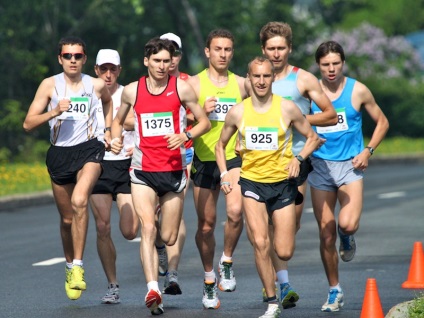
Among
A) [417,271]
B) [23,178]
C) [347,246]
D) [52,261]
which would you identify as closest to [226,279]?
[347,246]

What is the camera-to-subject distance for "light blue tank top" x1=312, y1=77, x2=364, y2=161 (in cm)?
1124

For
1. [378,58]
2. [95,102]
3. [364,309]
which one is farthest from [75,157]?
A: [378,58]

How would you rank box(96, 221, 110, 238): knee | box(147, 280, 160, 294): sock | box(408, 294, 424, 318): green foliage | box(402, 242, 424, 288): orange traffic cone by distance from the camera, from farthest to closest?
box(402, 242, 424, 288): orange traffic cone → box(96, 221, 110, 238): knee → box(147, 280, 160, 294): sock → box(408, 294, 424, 318): green foliage

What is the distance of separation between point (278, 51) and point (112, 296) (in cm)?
238

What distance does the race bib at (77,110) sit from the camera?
11312mm

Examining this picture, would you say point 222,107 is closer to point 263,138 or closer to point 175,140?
point 175,140

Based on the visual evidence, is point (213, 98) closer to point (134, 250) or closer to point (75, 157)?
point (75, 157)

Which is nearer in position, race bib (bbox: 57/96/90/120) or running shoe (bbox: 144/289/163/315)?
running shoe (bbox: 144/289/163/315)

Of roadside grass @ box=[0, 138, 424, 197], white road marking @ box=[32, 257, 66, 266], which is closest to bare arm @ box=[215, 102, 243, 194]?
white road marking @ box=[32, 257, 66, 266]

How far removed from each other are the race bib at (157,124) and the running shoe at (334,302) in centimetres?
179

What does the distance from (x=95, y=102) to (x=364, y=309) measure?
3238 mm

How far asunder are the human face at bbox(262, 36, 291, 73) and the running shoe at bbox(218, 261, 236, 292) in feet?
5.50

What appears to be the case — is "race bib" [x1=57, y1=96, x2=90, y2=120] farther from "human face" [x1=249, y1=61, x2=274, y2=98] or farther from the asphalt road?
"human face" [x1=249, y1=61, x2=274, y2=98]

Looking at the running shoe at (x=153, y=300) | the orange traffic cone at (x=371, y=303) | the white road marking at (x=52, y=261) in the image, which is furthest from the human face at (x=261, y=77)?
the white road marking at (x=52, y=261)
